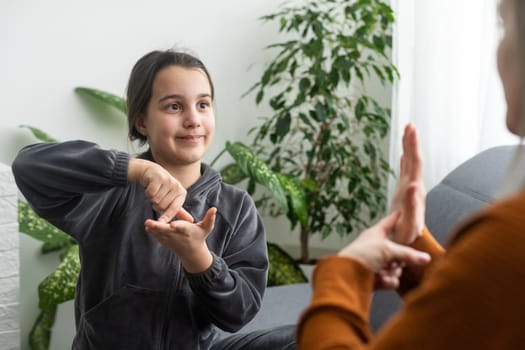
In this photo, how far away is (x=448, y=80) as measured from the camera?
2373mm

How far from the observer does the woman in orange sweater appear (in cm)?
62

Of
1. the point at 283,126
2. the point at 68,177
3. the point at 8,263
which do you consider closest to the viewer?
the point at 68,177

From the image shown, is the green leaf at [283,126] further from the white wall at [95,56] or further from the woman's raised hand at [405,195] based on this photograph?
the woman's raised hand at [405,195]

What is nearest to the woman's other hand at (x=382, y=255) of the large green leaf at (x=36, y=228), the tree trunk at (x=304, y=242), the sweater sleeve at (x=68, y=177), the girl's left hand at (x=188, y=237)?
the girl's left hand at (x=188, y=237)

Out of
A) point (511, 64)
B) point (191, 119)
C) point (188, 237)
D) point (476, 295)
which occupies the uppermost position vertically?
point (511, 64)

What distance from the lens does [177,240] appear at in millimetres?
A: 1257

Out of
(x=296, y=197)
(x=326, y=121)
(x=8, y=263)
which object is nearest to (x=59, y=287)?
(x=8, y=263)

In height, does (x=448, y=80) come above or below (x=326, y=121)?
above

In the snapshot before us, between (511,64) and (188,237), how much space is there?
27.1 inches

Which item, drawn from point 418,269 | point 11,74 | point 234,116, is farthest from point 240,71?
point 418,269

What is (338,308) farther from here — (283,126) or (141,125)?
(283,126)

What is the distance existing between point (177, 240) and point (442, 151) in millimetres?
1400

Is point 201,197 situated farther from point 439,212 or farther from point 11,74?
point 11,74

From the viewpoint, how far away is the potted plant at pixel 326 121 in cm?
276
